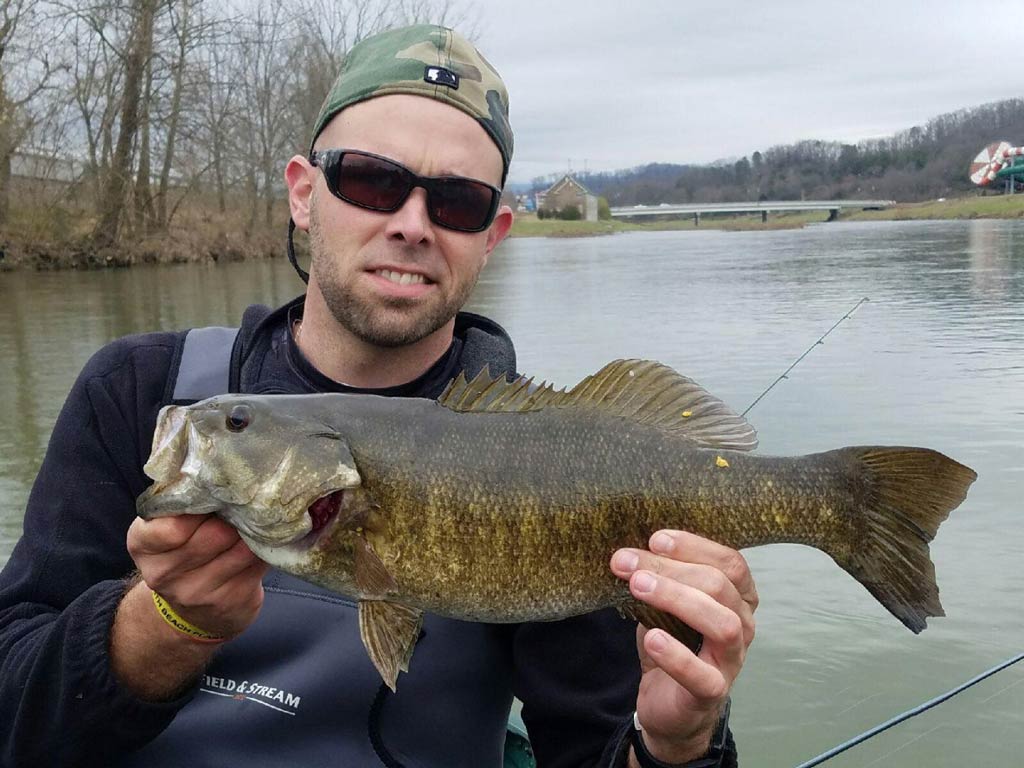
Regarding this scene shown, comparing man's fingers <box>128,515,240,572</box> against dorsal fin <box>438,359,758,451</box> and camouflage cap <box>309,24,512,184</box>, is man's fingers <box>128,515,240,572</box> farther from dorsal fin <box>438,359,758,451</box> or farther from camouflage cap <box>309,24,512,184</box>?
camouflage cap <box>309,24,512,184</box>

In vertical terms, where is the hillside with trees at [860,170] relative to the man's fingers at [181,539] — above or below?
above

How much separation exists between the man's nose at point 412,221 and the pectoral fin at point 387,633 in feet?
3.91

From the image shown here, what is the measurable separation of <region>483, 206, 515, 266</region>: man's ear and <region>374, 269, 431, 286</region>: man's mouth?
1.26 ft

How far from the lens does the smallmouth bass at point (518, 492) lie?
2070mm

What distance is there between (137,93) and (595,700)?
35807 millimetres

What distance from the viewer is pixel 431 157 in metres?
2.93

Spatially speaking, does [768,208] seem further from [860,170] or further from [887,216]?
[860,170]

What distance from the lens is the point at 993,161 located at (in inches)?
4028

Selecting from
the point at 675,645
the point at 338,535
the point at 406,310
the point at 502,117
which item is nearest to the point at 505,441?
the point at 338,535

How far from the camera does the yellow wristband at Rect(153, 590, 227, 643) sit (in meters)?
2.11

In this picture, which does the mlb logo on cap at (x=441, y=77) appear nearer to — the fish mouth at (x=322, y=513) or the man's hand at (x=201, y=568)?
the fish mouth at (x=322, y=513)

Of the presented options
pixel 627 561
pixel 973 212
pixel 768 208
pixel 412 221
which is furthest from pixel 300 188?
pixel 768 208

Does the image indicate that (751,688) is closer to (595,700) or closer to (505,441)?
(595,700)

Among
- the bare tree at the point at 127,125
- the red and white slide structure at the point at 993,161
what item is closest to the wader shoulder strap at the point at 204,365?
the bare tree at the point at 127,125
